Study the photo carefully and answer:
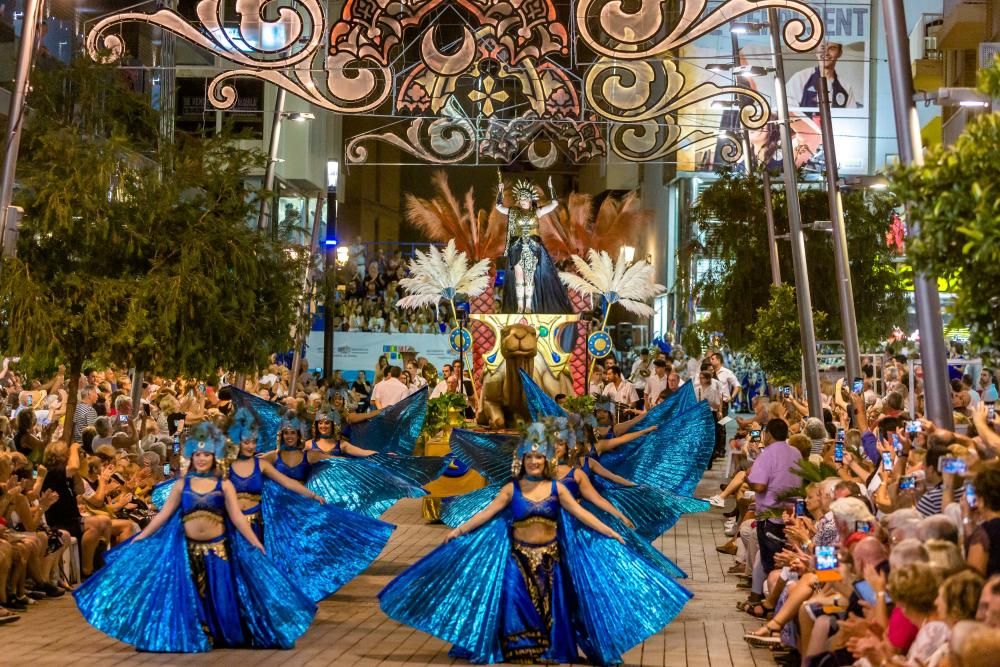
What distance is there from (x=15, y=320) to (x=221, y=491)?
4802mm

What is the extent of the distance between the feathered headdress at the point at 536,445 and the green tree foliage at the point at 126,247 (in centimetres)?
574

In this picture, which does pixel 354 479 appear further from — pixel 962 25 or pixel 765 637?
pixel 962 25

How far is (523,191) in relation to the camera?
24469 millimetres

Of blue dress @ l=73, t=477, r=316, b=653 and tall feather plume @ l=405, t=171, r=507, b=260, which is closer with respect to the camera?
blue dress @ l=73, t=477, r=316, b=653

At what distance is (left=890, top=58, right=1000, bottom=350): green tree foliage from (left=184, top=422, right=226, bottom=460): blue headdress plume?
5.91 meters

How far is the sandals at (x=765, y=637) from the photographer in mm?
11789

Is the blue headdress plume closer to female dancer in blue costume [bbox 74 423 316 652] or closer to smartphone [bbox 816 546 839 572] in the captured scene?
female dancer in blue costume [bbox 74 423 316 652]

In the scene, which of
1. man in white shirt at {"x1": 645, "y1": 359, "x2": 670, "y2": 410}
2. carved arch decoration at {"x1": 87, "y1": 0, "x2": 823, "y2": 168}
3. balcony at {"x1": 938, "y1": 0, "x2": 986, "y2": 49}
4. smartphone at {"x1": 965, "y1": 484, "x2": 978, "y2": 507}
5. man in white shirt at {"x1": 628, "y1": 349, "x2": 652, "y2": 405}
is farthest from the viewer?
balcony at {"x1": 938, "y1": 0, "x2": 986, "y2": 49}

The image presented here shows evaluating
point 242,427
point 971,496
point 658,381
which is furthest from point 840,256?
point 971,496

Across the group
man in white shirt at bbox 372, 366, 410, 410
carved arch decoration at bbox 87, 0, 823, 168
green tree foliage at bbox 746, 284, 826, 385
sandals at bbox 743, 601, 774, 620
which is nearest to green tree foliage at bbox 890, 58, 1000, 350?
carved arch decoration at bbox 87, 0, 823, 168

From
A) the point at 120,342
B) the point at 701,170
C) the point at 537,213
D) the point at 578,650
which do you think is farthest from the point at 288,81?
the point at 701,170

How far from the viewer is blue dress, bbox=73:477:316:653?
449 inches

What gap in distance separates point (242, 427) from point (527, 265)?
11.9 m

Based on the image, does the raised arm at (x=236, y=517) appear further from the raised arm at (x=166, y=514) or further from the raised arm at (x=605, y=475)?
the raised arm at (x=605, y=475)
